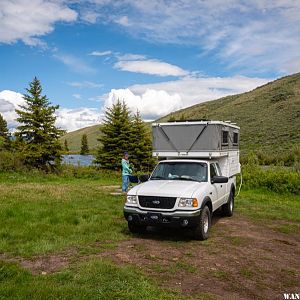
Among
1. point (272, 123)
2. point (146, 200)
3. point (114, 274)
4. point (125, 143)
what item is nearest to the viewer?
point (114, 274)

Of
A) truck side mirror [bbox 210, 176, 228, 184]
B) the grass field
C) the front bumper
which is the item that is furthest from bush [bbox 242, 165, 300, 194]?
the front bumper

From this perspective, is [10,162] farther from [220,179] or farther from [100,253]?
[100,253]

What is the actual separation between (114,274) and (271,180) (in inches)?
568

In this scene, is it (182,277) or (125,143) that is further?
(125,143)

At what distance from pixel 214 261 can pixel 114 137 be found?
81.5ft

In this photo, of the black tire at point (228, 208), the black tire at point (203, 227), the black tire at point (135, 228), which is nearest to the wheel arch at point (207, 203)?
the black tire at point (203, 227)

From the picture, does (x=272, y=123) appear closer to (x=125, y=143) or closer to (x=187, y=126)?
(x=125, y=143)

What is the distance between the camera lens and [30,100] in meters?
28.4

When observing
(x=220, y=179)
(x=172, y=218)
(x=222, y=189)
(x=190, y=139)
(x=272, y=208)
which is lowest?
(x=272, y=208)

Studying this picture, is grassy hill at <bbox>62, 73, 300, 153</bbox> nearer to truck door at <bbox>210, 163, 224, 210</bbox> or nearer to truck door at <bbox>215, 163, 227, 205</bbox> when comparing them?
truck door at <bbox>215, 163, 227, 205</bbox>

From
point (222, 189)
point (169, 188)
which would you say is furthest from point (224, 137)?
point (169, 188)

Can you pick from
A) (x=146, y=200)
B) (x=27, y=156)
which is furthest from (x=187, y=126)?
(x=27, y=156)

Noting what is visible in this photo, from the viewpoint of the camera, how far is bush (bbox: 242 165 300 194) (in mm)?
17828

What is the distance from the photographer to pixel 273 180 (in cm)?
1848
